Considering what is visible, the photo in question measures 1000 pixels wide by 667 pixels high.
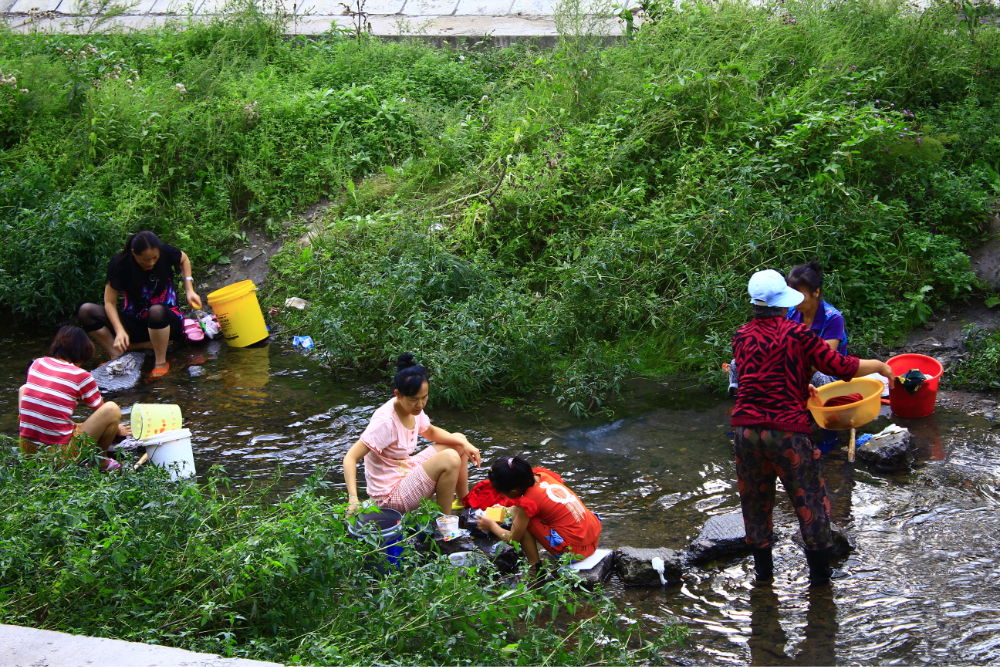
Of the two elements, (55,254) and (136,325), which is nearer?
(136,325)

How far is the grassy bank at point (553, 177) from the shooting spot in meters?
7.48

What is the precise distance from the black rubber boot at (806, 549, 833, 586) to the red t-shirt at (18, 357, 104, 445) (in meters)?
4.50

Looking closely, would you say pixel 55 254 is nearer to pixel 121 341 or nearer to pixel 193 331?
pixel 193 331

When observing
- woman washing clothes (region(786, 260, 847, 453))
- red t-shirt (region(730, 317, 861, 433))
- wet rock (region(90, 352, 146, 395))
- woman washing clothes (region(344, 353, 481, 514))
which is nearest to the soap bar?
woman washing clothes (region(344, 353, 481, 514))

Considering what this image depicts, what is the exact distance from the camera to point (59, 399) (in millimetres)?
5387

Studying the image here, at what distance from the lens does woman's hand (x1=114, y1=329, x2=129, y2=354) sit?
305 inches

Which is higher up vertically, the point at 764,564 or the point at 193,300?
the point at 193,300

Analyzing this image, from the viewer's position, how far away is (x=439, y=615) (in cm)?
328

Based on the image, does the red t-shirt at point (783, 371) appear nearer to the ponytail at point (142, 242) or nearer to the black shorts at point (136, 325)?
the ponytail at point (142, 242)

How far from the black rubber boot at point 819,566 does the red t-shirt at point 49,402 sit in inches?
177

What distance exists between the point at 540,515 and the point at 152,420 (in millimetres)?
2768

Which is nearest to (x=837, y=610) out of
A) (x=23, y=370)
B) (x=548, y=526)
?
(x=548, y=526)

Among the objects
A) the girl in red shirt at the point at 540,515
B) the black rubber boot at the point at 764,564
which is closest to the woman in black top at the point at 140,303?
the girl in red shirt at the point at 540,515

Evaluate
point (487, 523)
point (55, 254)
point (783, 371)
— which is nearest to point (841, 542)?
point (783, 371)
